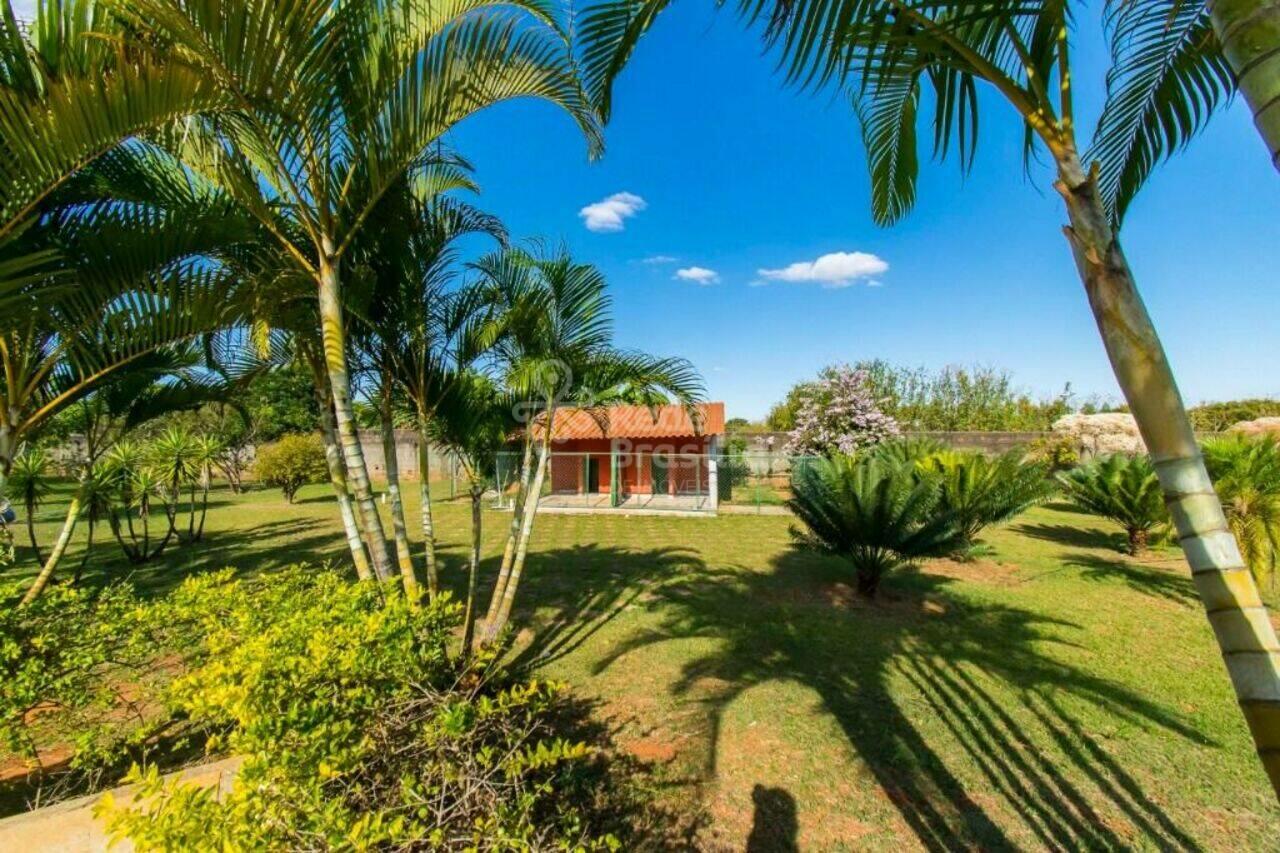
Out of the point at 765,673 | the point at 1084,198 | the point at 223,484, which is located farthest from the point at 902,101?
the point at 223,484

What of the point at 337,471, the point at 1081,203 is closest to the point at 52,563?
the point at 337,471

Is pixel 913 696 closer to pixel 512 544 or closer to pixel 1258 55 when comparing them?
pixel 512 544

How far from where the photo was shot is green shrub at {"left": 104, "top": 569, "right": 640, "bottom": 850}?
4.95 feet

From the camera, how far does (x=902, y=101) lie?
260cm

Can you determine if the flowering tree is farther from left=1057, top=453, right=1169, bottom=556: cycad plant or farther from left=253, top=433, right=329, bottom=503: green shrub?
left=253, top=433, right=329, bottom=503: green shrub

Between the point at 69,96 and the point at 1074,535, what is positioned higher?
the point at 69,96

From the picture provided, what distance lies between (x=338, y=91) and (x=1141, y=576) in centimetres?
1086

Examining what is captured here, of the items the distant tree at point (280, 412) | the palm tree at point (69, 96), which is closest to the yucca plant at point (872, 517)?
the palm tree at point (69, 96)

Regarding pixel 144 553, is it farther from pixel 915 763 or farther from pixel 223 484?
pixel 223 484

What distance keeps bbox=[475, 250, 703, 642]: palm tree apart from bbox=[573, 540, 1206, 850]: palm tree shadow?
2.05m

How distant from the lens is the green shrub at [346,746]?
151 centimetres

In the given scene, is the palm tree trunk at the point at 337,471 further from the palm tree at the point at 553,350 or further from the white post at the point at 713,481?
the white post at the point at 713,481

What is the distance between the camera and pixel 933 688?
436 centimetres

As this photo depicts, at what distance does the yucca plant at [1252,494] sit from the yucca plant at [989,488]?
6.59ft
